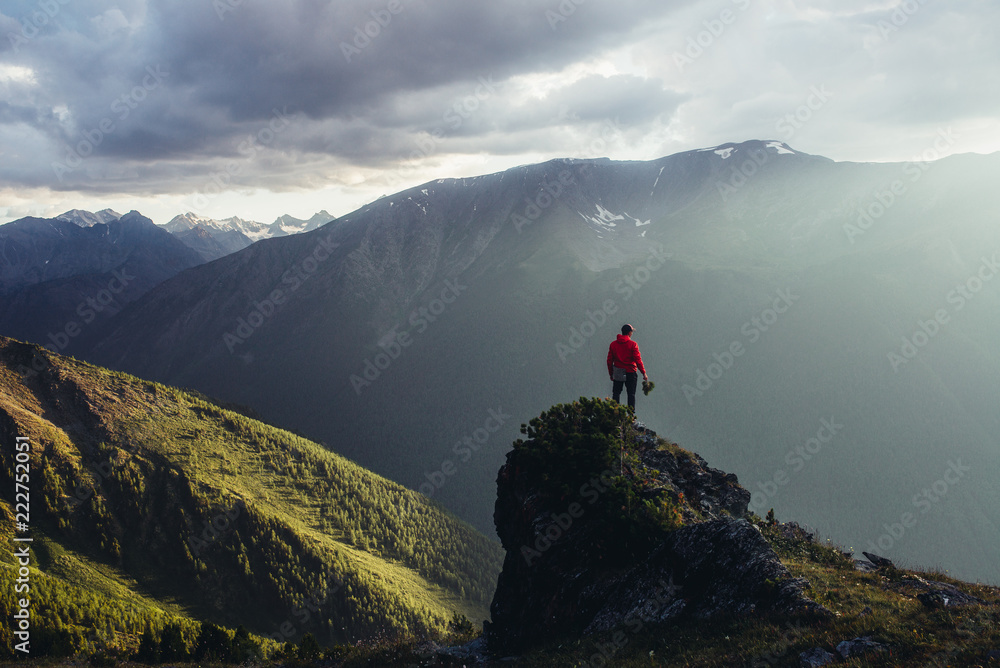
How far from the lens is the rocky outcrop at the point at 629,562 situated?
1661cm

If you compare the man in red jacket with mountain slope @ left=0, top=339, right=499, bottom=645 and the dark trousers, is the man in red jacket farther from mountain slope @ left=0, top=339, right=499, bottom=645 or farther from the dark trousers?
mountain slope @ left=0, top=339, right=499, bottom=645

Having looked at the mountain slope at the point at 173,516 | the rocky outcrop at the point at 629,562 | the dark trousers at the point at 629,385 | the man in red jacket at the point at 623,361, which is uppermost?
the man in red jacket at the point at 623,361

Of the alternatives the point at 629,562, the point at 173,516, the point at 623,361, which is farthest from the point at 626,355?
the point at 173,516

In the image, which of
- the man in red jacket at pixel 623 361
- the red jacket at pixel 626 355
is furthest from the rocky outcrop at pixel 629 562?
the red jacket at pixel 626 355

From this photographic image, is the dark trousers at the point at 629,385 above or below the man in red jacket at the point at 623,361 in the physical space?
below

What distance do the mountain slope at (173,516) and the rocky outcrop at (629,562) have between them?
143176 mm

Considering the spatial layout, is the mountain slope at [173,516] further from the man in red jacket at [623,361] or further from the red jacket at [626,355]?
the red jacket at [626,355]

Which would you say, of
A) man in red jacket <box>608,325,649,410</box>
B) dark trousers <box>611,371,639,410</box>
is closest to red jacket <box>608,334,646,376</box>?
man in red jacket <box>608,325,649,410</box>

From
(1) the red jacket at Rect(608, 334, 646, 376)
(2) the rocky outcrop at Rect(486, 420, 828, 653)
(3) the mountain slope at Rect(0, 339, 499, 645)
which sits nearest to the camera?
(2) the rocky outcrop at Rect(486, 420, 828, 653)

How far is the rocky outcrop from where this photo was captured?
1661cm

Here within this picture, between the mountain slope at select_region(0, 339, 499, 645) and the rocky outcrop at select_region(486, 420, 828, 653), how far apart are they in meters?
143

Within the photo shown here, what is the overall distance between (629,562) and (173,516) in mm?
176347

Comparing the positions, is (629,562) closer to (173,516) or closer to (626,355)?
(626,355)

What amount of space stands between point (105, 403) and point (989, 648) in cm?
20087
